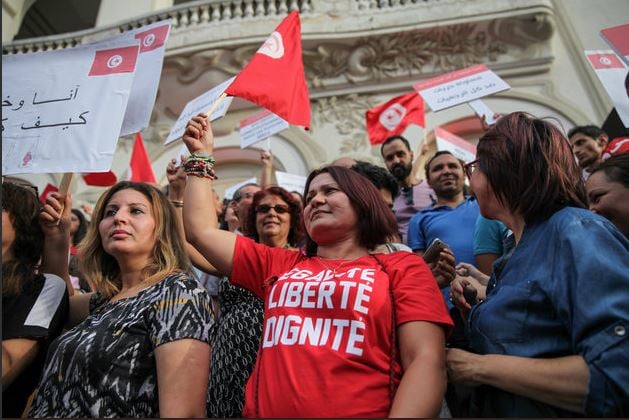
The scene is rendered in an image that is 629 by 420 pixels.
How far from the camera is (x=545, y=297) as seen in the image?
4.23 ft

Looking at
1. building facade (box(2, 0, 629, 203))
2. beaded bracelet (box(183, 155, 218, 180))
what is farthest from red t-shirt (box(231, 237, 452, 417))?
building facade (box(2, 0, 629, 203))

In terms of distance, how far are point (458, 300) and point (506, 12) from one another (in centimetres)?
649

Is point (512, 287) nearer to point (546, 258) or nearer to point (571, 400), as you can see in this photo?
point (546, 258)

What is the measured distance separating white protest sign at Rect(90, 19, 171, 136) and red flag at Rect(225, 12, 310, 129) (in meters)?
A: 0.37

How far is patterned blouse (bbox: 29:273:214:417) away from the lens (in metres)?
1.52

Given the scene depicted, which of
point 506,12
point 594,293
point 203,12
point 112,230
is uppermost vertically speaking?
point 203,12

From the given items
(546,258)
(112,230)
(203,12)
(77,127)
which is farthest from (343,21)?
(546,258)

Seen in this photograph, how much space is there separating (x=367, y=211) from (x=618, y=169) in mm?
859

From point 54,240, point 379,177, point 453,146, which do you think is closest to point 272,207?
point 379,177

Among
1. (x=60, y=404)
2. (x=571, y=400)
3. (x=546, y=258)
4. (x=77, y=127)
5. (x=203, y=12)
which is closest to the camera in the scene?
(x=571, y=400)

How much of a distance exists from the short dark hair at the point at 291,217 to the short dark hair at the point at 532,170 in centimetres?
139

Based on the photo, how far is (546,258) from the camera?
1343mm

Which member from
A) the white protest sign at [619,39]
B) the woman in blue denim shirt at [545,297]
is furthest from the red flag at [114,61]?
the white protest sign at [619,39]

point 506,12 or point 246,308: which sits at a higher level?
point 506,12
